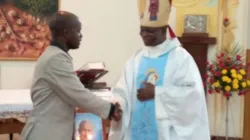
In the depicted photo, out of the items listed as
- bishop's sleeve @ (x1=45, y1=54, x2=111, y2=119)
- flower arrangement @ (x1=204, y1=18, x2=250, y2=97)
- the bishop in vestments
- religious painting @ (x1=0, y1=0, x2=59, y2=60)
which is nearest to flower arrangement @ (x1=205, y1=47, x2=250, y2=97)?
flower arrangement @ (x1=204, y1=18, x2=250, y2=97)

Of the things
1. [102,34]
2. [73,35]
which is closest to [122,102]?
[73,35]

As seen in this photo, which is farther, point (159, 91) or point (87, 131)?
point (87, 131)

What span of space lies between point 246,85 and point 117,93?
2467mm

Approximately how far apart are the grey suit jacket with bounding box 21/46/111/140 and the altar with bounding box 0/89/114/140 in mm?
879

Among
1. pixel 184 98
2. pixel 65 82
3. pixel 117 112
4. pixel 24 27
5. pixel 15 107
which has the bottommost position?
pixel 15 107

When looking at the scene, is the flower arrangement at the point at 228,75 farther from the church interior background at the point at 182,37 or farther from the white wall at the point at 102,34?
the white wall at the point at 102,34

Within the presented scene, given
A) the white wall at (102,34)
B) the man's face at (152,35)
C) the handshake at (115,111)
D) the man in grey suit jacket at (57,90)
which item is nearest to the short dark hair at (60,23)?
the man in grey suit jacket at (57,90)

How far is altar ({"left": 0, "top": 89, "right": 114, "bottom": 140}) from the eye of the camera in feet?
11.4

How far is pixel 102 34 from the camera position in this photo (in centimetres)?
526

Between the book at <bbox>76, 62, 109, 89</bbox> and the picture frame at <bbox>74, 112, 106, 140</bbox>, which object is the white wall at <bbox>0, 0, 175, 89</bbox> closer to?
the book at <bbox>76, 62, 109, 89</bbox>

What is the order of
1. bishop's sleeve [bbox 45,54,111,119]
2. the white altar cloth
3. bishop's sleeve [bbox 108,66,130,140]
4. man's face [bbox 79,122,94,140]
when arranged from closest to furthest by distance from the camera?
bishop's sleeve [bbox 45,54,111,119]
bishop's sleeve [bbox 108,66,130,140]
man's face [bbox 79,122,94,140]
the white altar cloth

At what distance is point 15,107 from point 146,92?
150cm

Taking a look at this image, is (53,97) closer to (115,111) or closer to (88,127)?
(115,111)

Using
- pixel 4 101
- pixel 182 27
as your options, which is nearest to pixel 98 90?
pixel 4 101
